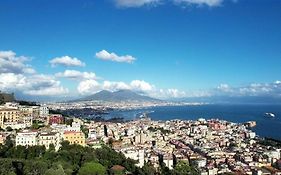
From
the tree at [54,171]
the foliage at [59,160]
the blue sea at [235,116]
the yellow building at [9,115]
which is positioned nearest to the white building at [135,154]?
the foliage at [59,160]

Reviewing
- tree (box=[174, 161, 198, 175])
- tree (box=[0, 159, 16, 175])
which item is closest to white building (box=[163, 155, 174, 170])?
tree (box=[174, 161, 198, 175])

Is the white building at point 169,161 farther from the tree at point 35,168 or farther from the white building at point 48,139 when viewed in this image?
the tree at point 35,168

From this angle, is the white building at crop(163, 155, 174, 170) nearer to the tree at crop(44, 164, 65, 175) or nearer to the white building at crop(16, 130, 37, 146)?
the white building at crop(16, 130, 37, 146)

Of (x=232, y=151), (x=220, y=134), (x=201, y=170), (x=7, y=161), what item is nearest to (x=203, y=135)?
(x=220, y=134)

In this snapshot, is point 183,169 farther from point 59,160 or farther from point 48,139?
point 48,139

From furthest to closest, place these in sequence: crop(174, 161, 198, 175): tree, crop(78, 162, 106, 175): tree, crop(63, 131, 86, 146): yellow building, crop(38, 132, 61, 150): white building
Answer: crop(63, 131, 86, 146): yellow building → crop(174, 161, 198, 175): tree → crop(38, 132, 61, 150): white building → crop(78, 162, 106, 175): tree

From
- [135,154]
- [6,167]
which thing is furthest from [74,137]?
[6,167]

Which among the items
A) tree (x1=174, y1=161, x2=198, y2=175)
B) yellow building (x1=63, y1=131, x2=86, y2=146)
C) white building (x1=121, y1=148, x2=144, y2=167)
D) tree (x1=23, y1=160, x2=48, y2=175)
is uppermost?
yellow building (x1=63, y1=131, x2=86, y2=146)

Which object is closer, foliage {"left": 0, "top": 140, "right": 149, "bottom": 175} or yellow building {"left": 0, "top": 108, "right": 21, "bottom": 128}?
foliage {"left": 0, "top": 140, "right": 149, "bottom": 175}
